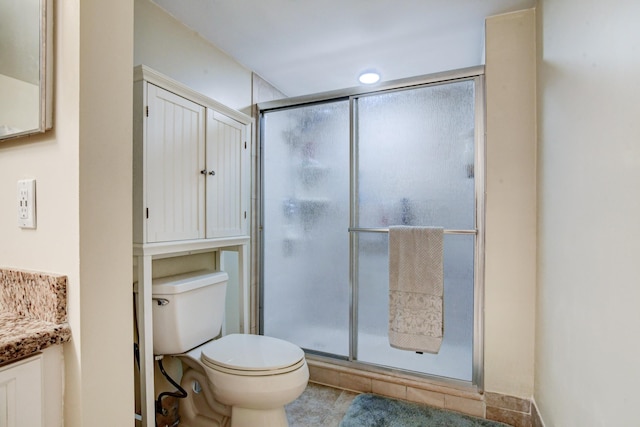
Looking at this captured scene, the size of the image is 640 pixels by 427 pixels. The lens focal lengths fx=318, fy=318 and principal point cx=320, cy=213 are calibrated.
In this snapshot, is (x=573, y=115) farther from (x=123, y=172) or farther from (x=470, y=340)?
(x=123, y=172)

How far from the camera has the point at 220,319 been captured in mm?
1771

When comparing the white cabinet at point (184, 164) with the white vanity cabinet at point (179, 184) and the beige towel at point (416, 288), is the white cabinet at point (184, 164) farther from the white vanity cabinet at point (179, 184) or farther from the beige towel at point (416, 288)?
the beige towel at point (416, 288)

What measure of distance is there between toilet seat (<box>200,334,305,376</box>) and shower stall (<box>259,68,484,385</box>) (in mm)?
679

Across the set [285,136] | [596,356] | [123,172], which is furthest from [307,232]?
[596,356]

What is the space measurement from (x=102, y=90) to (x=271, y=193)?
5.24 ft

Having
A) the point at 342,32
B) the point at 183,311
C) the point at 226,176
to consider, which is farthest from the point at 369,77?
the point at 183,311

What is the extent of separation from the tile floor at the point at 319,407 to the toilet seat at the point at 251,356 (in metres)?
0.51

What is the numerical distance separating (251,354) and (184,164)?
3.14ft

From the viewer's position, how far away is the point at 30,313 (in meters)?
0.84

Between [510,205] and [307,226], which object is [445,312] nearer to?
[510,205]

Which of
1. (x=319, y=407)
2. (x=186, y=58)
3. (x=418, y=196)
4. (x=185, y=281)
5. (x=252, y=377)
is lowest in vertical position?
(x=319, y=407)

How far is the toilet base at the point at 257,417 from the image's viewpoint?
1.44m

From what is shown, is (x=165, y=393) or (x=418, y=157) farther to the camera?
(x=418, y=157)

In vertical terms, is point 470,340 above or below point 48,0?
below
